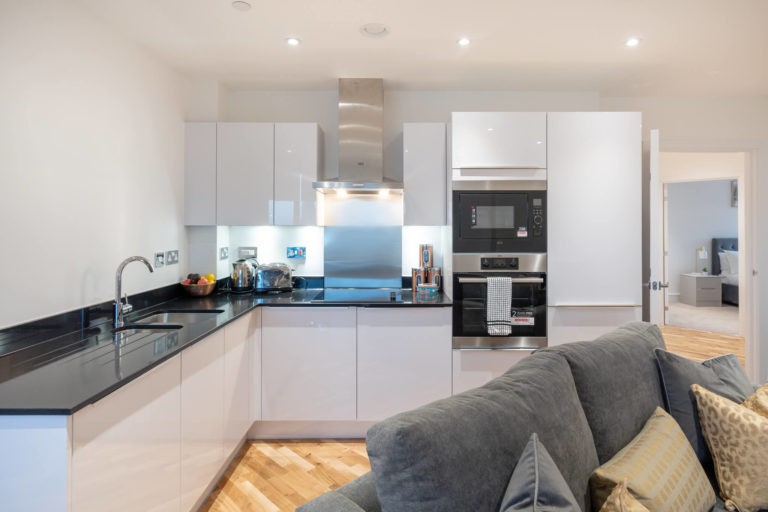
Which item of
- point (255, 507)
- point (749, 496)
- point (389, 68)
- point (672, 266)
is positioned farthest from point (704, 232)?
point (255, 507)

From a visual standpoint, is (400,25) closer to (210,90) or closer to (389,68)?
(389,68)

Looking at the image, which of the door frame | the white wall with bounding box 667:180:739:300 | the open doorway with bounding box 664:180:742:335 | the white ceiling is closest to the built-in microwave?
the white ceiling

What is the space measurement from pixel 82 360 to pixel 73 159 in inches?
41.0

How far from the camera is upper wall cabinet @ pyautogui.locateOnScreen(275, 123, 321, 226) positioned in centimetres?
321

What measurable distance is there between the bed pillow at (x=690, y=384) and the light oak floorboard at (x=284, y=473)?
1.65 m

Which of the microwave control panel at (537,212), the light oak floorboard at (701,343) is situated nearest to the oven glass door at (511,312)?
the microwave control panel at (537,212)

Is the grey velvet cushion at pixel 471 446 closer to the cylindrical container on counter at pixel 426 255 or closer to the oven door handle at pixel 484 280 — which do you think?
the oven door handle at pixel 484 280

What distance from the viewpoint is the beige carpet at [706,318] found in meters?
6.08

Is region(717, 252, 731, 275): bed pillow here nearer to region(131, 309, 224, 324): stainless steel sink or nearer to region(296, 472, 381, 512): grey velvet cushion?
region(131, 309, 224, 324): stainless steel sink

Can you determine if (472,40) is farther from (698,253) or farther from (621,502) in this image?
(698,253)

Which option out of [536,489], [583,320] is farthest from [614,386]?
[583,320]

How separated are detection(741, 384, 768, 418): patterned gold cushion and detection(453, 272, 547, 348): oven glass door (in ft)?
4.68

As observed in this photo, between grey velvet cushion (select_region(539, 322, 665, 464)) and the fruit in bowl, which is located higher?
the fruit in bowl

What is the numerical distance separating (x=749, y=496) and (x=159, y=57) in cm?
361
